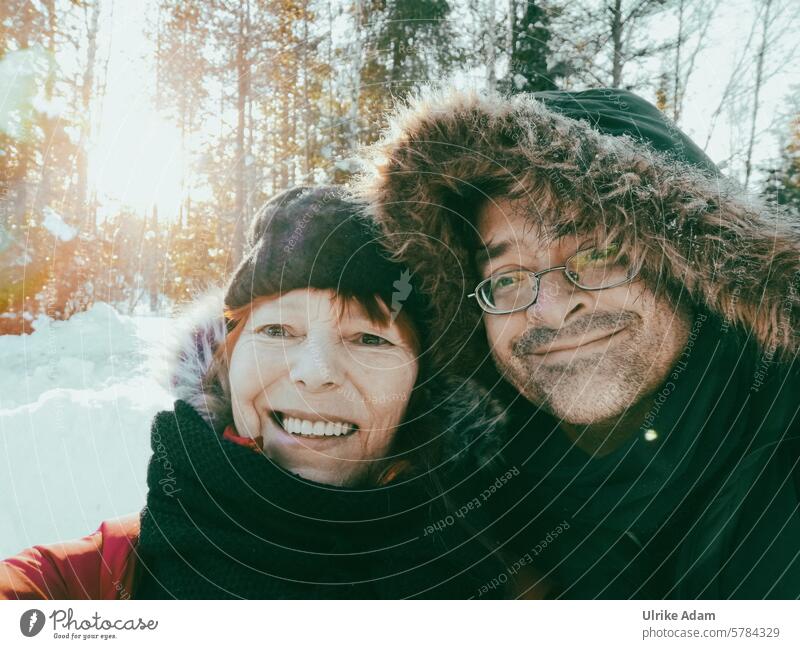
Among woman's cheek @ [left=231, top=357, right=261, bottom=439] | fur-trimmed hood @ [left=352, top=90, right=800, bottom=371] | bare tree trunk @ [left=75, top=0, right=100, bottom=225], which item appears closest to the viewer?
fur-trimmed hood @ [left=352, top=90, right=800, bottom=371]

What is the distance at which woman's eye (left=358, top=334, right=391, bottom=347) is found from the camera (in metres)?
0.83

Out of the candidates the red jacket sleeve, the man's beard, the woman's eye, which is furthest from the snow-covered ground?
the man's beard

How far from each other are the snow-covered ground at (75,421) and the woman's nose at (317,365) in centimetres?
27

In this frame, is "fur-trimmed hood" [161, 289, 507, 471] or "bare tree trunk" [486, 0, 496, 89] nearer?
"fur-trimmed hood" [161, 289, 507, 471]

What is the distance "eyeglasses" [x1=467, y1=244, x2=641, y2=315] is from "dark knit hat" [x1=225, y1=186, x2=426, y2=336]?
0.38 feet

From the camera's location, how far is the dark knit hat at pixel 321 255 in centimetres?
80

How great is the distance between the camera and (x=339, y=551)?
818 millimetres

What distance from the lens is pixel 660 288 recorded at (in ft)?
2.65

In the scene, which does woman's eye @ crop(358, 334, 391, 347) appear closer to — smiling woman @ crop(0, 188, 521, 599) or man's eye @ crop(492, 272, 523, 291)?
smiling woman @ crop(0, 188, 521, 599)

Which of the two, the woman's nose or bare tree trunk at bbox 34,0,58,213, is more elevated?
bare tree trunk at bbox 34,0,58,213

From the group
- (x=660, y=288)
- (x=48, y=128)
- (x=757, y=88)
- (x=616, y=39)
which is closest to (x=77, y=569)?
(x=48, y=128)

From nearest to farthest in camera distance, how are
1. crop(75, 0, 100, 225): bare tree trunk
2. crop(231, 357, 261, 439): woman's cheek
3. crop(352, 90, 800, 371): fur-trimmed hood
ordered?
crop(352, 90, 800, 371): fur-trimmed hood < crop(231, 357, 261, 439): woman's cheek < crop(75, 0, 100, 225): bare tree trunk

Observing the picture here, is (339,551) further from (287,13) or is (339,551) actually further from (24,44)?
(24,44)
